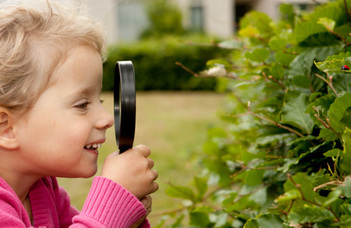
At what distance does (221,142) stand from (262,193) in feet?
3.02

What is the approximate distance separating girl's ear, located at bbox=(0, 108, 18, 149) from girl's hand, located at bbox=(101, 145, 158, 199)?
30cm

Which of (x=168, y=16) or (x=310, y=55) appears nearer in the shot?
(x=310, y=55)

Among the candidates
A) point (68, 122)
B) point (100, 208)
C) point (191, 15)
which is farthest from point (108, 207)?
point (191, 15)

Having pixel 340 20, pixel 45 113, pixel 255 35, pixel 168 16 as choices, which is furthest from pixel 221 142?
pixel 168 16

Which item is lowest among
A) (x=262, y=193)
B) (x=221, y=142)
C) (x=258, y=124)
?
(x=221, y=142)

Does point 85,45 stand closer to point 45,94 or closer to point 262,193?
point 45,94

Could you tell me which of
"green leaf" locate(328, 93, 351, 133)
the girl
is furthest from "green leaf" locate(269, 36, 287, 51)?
the girl

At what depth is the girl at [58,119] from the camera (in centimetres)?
133

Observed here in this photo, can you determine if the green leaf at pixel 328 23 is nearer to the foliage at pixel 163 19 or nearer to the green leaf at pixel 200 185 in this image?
the green leaf at pixel 200 185

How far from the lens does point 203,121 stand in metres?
8.39

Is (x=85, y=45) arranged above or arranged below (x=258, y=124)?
above

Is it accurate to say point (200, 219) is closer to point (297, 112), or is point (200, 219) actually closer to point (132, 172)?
point (132, 172)

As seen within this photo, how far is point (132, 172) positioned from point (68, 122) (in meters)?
0.25

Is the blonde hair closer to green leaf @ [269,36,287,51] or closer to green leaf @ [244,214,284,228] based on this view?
green leaf @ [269,36,287,51]
